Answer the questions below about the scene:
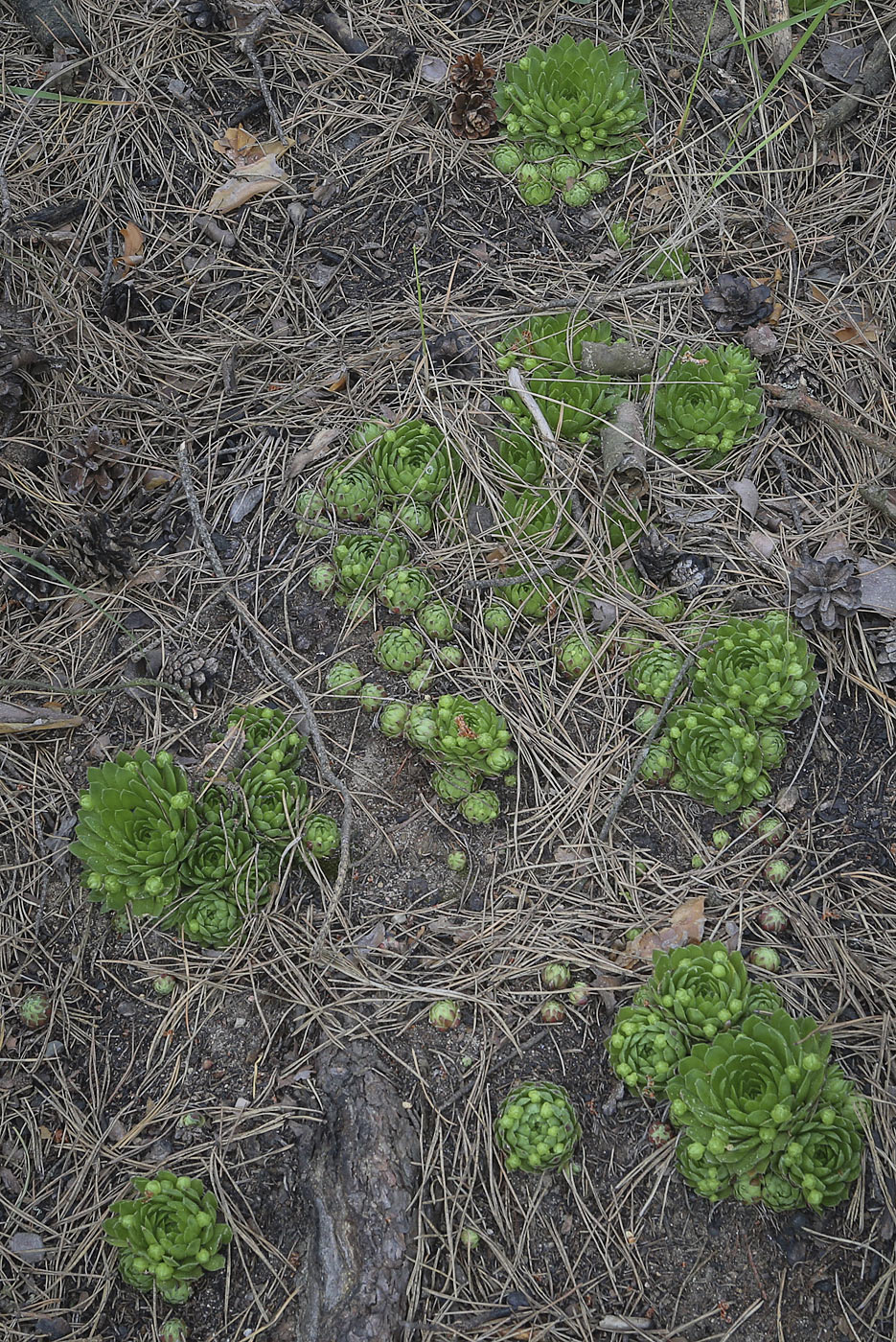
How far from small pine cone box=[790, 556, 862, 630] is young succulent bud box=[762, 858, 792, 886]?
2.58 ft

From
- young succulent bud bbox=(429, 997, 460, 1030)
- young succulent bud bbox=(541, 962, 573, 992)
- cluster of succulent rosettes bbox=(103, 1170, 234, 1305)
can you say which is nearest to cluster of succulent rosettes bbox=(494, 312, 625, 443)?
young succulent bud bbox=(541, 962, 573, 992)

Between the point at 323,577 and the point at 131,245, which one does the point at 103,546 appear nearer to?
the point at 323,577

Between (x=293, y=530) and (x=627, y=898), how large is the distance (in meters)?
1.67

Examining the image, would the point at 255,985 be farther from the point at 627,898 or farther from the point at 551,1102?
the point at 627,898

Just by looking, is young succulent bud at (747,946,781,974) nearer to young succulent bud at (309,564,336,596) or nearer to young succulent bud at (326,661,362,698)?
young succulent bud at (326,661,362,698)

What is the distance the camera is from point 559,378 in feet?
10.6

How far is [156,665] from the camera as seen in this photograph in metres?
3.10

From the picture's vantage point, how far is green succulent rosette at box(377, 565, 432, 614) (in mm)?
2991

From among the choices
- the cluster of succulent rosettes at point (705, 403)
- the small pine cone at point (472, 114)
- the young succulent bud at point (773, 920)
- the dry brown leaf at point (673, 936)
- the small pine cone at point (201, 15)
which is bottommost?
the dry brown leaf at point (673, 936)

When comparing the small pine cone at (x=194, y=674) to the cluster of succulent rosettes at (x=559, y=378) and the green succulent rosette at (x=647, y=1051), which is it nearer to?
the cluster of succulent rosettes at (x=559, y=378)

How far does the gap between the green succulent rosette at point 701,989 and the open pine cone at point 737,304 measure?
2247 millimetres

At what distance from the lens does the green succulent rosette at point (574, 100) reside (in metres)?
3.46

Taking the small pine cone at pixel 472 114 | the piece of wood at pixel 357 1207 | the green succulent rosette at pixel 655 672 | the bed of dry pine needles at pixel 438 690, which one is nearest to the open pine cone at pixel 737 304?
the bed of dry pine needles at pixel 438 690

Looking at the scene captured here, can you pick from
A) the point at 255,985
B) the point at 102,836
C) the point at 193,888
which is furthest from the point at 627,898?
the point at 102,836
